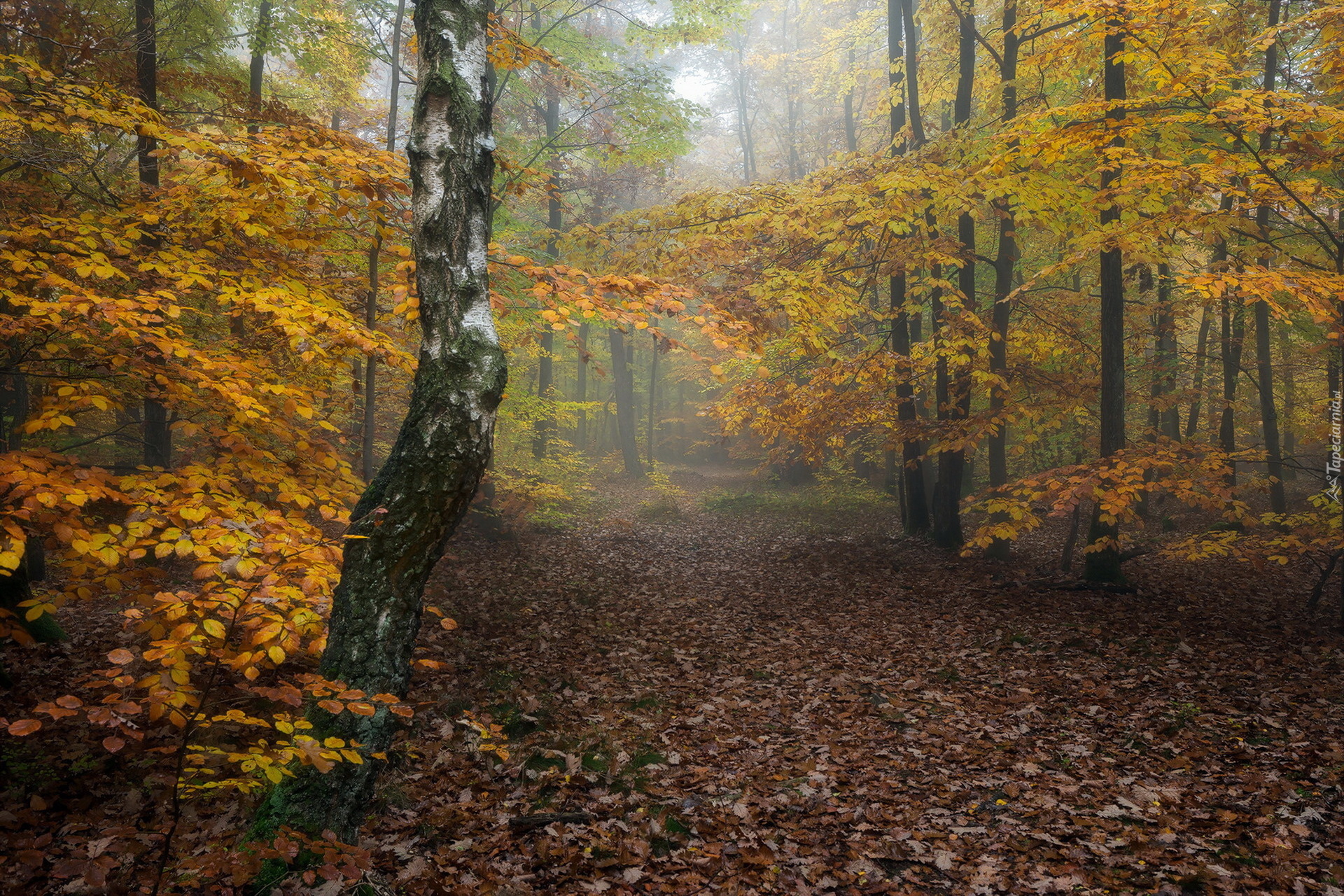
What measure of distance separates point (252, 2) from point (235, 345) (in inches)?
328

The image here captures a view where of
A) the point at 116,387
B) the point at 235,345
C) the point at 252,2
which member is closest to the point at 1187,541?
the point at 235,345

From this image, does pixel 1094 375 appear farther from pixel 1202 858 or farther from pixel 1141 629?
pixel 1202 858

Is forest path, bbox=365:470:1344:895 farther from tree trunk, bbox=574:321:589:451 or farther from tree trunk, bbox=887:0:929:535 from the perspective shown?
tree trunk, bbox=574:321:589:451

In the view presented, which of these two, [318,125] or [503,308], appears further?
[318,125]

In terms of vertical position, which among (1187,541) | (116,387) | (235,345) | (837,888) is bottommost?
(837,888)

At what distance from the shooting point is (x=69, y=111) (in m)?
4.43

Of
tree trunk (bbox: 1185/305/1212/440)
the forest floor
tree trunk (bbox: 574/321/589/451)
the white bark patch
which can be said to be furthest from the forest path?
tree trunk (bbox: 574/321/589/451)

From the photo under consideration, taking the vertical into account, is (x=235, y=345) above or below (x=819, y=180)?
below

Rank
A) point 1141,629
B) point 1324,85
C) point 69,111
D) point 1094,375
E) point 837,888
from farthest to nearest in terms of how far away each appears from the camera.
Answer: point 1094,375 < point 1324,85 < point 1141,629 < point 69,111 < point 837,888

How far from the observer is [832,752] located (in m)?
5.14

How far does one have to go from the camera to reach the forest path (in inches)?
145

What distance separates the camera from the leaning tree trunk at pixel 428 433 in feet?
10.4

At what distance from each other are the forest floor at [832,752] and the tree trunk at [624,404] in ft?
50.1

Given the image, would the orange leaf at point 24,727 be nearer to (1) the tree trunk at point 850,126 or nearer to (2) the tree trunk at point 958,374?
(2) the tree trunk at point 958,374
